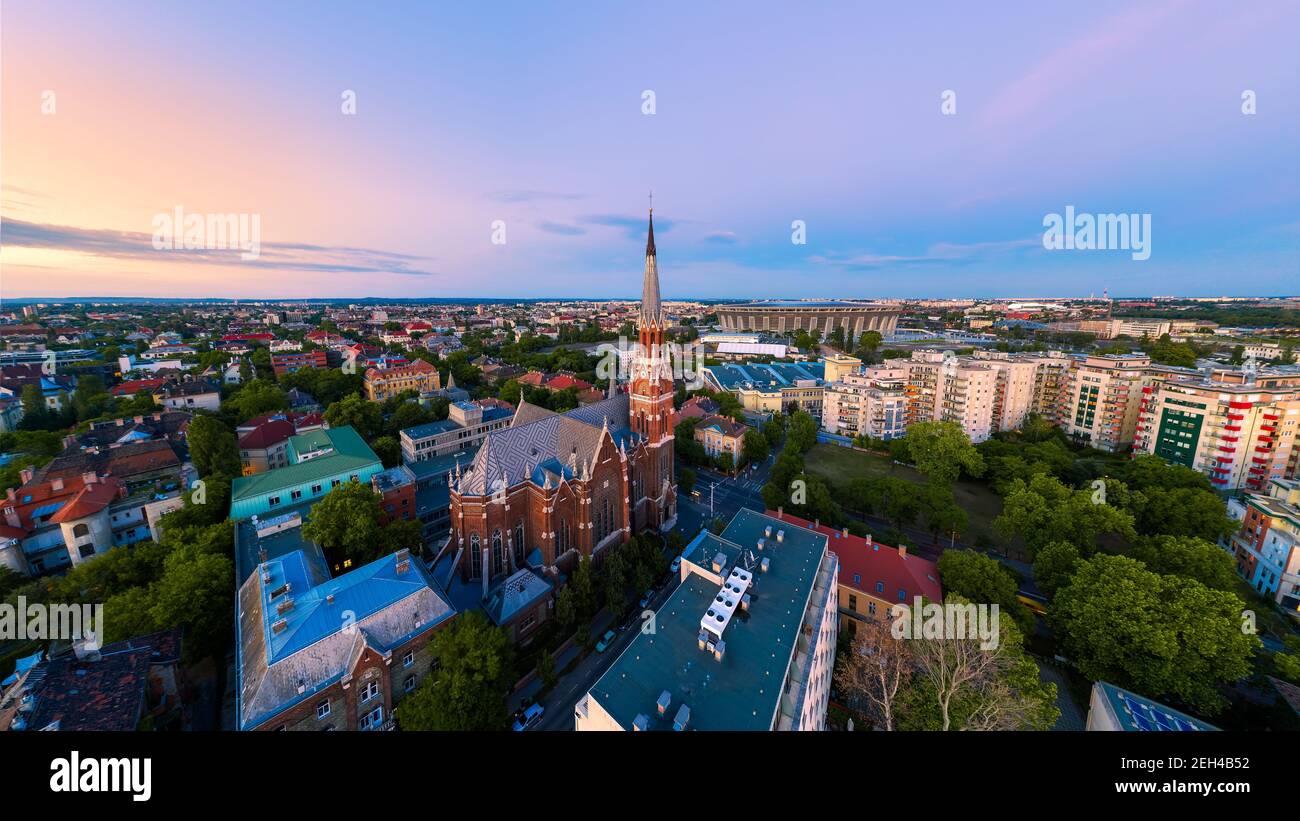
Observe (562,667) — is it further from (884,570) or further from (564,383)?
(564,383)

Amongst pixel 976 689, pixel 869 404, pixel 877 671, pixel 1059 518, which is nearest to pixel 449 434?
pixel 877 671

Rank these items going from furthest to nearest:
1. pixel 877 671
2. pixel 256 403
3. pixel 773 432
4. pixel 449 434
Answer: pixel 256 403 → pixel 773 432 → pixel 449 434 → pixel 877 671

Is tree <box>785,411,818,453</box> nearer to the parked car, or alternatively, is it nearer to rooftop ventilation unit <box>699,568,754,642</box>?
rooftop ventilation unit <box>699,568,754,642</box>

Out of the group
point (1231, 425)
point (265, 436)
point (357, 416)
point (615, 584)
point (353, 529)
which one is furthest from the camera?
point (357, 416)

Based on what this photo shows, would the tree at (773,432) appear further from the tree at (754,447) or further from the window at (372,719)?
the window at (372,719)

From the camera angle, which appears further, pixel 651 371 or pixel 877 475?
pixel 877 475

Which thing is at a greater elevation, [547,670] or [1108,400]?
[1108,400]
